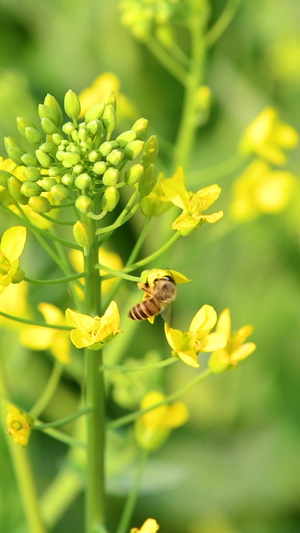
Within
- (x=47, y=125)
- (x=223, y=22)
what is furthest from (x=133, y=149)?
(x=223, y=22)

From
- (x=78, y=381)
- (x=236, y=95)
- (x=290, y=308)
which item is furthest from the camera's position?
(x=236, y=95)

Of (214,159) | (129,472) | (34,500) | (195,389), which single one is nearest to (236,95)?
(214,159)

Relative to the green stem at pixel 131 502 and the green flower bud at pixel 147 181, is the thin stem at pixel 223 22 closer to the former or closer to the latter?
the green flower bud at pixel 147 181

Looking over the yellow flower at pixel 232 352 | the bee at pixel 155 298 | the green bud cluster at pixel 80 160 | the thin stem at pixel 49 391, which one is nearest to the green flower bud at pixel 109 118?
the green bud cluster at pixel 80 160

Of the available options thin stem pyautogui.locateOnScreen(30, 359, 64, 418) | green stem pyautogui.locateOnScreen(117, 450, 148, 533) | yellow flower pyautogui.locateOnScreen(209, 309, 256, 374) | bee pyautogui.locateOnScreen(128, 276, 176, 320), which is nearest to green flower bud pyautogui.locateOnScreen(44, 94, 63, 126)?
bee pyautogui.locateOnScreen(128, 276, 176, 320)

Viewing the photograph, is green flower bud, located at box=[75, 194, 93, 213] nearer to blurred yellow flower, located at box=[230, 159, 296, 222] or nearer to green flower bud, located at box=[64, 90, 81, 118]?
green flower bud, located at box=[64, 90, 81, 118]

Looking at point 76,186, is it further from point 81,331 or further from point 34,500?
point 34,500
